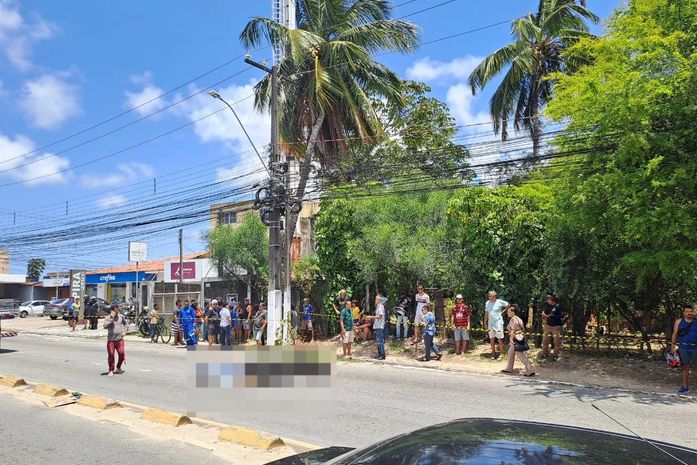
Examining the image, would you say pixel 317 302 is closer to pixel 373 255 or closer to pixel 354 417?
pixel 373 255

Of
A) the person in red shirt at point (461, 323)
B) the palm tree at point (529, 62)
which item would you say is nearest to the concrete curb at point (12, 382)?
the person in red shirt at point (461, 323)

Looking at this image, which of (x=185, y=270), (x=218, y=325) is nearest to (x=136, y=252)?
(x=185, y=270)

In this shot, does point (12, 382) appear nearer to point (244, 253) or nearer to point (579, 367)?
point (579, 367)

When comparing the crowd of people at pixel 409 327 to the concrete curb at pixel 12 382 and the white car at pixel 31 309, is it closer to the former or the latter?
the concrete curb at pixel 12 382

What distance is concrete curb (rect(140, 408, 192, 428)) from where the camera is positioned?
7840 millimetres

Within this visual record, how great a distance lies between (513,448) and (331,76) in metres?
20.1

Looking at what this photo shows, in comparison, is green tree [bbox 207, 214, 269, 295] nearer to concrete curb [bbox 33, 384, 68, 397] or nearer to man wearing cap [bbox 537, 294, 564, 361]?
man wearing cap [bbox 537, 294, 564, 361]

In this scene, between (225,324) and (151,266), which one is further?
(151,266)

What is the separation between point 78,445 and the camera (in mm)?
7227

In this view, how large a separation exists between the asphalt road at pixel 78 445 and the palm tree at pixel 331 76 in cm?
1326

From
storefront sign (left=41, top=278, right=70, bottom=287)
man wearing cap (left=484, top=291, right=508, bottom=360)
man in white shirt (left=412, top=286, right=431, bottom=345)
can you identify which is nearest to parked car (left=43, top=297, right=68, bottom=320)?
storefront sign (left=41, top=278, right=70, bottom=287)

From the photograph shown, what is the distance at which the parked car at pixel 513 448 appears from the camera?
7.79 feet

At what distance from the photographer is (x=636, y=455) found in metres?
2.47

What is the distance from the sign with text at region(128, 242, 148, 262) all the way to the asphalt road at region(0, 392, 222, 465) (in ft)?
81.7
